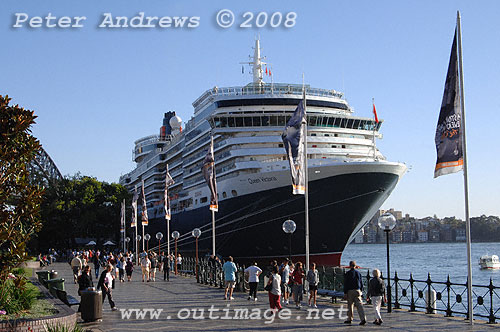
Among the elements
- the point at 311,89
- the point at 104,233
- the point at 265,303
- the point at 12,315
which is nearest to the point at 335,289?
the point at 265,303

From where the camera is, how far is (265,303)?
69.4 ft

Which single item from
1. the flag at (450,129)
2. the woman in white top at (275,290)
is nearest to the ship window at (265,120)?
the woman in white top at (275,290)

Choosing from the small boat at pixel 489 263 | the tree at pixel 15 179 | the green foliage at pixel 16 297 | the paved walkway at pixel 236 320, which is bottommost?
the small boat at pixel 489 263

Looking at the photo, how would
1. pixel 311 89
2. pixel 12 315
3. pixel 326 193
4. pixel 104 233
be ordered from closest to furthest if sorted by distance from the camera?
pixel 12 315 → pixel 326 193 → pixel 311 89 → pixel 104 233

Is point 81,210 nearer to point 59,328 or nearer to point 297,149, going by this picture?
point 297,149

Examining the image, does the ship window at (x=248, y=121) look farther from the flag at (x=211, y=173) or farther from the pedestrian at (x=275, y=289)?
the pedestrian at (x=275, y=289)

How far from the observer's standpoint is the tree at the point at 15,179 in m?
13.8

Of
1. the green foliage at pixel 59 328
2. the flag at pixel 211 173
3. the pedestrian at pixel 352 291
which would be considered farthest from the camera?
the flag at pixel 211 173

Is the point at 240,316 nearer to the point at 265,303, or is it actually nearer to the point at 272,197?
the point at 265,303

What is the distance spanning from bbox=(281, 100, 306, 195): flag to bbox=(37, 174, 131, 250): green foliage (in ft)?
200

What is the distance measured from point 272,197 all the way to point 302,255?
4.46m

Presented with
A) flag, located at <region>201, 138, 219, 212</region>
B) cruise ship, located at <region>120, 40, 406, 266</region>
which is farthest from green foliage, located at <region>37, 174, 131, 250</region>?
flag, located at <region>201, 138, 219, 212</region>

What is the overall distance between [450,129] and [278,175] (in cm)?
2328

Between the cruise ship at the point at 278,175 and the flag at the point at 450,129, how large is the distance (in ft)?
67.9
